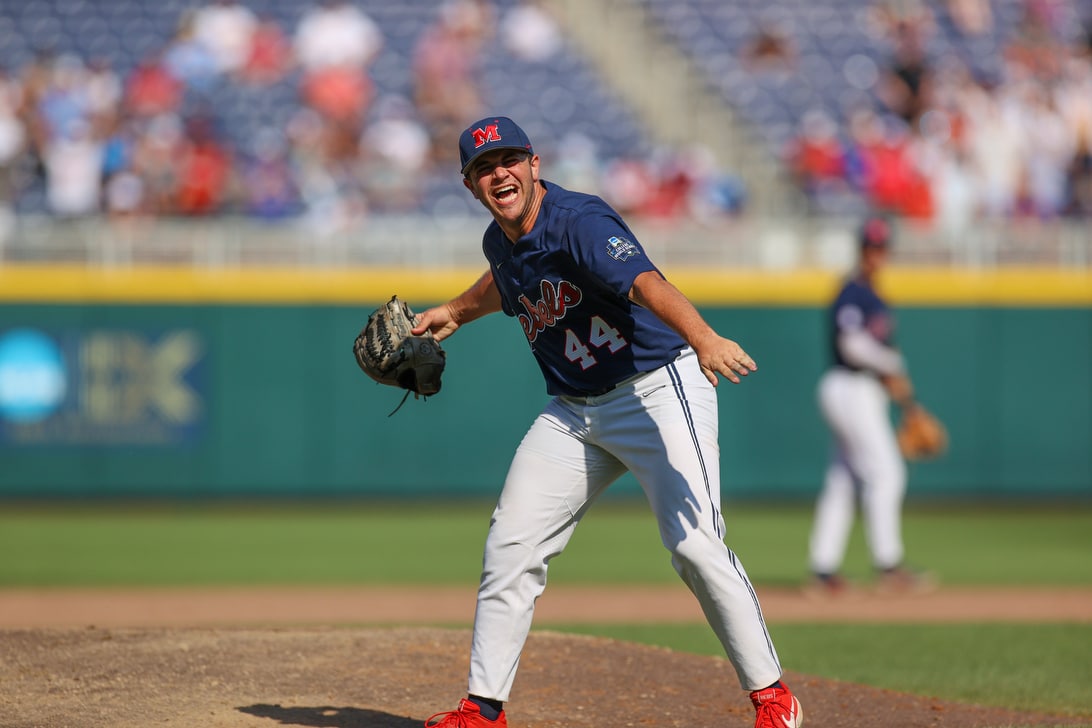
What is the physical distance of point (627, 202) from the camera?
15125 mm

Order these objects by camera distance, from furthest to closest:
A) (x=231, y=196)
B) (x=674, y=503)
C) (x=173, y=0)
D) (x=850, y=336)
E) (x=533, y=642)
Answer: (x=173, y=0)
(x=231, y=196)
(x=850, y=336)
(x=533, y=642)
(x=674, y=503)

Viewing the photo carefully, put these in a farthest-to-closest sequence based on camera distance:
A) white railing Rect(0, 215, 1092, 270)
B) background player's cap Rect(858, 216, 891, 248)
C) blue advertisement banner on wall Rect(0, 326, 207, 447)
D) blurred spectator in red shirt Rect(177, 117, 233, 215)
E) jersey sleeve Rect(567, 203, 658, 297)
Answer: blurred spectator in red shirt Rect(177, 117, 233, 215), blue advertisement banner on wall Rect(0, 326, 207, 447), white railing Rect(0, 215, 1092, 270), background player's cap Rect(858, 216, 891, 248), jersey sleeve Rect(567, 203, 658, 297)

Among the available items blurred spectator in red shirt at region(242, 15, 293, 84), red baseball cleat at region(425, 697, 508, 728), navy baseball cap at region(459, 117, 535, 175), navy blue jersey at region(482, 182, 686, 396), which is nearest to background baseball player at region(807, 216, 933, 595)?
navy blue jersey at region(482, 182, 686, 396)

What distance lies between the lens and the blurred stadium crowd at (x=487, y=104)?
14.4m

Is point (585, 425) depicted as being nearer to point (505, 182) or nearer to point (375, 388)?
point (505, 182)

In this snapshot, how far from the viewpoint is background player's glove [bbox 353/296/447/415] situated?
17.1 ft

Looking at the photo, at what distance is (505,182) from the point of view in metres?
4.59

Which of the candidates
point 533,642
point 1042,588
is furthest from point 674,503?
point 1042,588

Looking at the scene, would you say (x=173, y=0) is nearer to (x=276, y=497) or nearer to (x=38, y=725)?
(x=276, y=497)

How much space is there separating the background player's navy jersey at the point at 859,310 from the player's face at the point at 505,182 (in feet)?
15.5

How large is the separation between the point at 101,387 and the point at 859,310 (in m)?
7.82

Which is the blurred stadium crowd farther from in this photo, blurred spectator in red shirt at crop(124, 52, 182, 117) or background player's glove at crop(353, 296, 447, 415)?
background player's glove at crop(353, 296, 447, 415)

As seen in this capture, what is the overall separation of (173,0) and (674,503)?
1428 cm

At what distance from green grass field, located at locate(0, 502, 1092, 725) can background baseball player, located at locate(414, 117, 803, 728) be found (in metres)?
1.83
